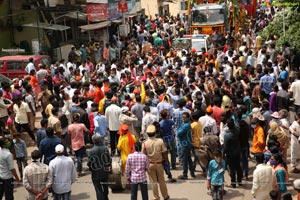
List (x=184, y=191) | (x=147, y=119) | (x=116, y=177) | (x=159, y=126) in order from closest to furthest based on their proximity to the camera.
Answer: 1. (x=116, y=177)
2. (x=184, y=191)
3. (x=159, y=126)
4. (x=147, y=119)

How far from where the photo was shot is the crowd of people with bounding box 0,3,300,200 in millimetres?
9367

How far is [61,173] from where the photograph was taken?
920cm

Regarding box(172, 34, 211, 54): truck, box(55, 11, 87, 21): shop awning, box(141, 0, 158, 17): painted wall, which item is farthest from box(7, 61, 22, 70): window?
box(141, 0, 158, 17): painted wall

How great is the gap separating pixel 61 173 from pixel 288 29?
13574 mm

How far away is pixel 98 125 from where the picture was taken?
40.5ft

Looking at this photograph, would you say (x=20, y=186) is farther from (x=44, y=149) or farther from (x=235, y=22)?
(x=235, y=22)

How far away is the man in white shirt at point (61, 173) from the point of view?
361 inches

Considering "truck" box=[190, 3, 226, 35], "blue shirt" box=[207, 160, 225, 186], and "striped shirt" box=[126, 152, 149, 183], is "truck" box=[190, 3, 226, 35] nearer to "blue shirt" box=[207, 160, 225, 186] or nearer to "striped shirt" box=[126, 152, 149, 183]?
"blue shirt" box=[207, 160, 225, 186]

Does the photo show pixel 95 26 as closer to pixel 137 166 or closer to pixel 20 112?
pixel 20 112

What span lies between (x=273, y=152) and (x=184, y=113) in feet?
8.26

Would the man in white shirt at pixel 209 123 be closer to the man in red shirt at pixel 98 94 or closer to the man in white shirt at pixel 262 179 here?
the man in white shirt at pixel 262 179

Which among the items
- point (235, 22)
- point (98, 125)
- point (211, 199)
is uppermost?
point (235, 22)

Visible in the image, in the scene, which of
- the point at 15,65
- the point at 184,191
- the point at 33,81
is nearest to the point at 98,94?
the point at 33,81

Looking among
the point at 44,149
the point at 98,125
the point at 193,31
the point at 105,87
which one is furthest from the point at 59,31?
the point at 44,149
